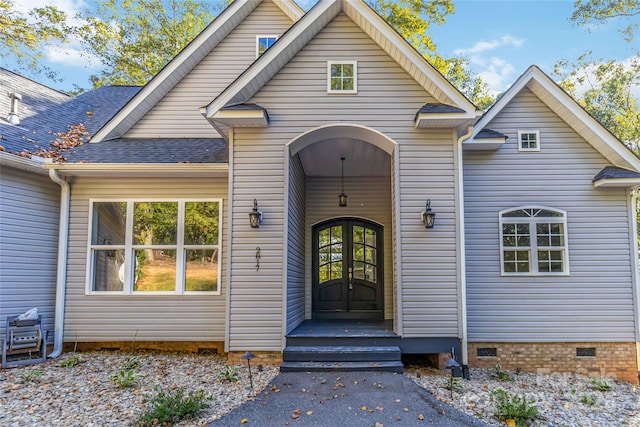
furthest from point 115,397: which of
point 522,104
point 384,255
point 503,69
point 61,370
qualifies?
point 503,69

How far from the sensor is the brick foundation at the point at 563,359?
648 centimetres

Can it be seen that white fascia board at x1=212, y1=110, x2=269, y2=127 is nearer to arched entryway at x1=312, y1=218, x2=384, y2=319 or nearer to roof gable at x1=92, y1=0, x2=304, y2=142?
roof gable at x1=92, y1=0, x2=304, y2=142

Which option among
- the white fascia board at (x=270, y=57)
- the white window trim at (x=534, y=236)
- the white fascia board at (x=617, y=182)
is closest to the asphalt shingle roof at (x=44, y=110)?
the white fascia board at (x=270, y=57)

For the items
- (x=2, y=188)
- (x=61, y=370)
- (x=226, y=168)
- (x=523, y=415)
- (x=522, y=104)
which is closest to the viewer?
(x=523, y=415)

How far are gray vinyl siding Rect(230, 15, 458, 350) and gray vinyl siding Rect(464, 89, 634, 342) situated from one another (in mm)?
1349

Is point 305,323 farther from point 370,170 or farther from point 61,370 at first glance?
point 61,370

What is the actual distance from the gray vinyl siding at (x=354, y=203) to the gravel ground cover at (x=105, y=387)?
3197 millimetres

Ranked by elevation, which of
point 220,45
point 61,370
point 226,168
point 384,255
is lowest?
point 61,370

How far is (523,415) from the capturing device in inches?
157

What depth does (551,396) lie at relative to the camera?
5195 millimetres

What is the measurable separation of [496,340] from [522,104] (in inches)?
164

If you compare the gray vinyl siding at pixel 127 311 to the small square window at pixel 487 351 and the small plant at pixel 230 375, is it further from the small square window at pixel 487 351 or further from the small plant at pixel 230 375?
the small square window at pixel 487 351

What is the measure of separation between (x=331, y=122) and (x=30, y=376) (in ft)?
17.7

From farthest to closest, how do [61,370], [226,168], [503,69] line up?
[503,69] < [226,168] < [61,370]
